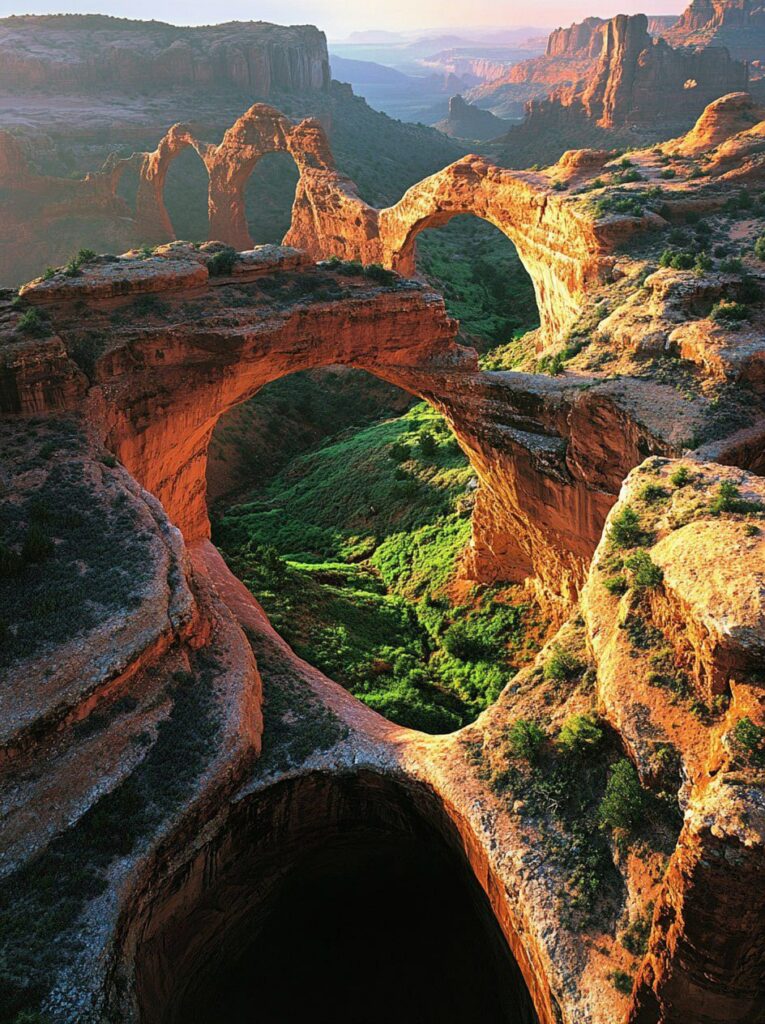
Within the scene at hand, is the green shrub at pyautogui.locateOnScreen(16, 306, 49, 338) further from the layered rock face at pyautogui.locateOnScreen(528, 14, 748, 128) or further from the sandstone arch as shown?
the layered rock face at pyautogui.locateOnScreen(528, 14, 748, 128)

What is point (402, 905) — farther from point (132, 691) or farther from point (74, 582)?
point (74, 582)

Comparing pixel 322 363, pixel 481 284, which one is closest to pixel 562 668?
pixel 322 363

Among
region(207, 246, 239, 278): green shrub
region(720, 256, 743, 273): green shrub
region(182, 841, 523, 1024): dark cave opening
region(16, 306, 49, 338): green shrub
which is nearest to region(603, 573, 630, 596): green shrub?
region(182, 841, 523, 1024): dark cave opening

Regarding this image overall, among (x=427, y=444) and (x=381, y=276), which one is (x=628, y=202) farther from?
(x=381, y=276)

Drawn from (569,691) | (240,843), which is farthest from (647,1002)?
(240,843)

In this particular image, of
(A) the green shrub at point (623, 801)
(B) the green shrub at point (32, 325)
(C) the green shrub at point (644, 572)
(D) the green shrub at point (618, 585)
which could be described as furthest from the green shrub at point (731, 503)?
Result: (B) the green shrub at point (32, 325)

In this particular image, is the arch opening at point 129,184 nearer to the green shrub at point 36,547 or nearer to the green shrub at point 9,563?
the green shrub at point 36,547
